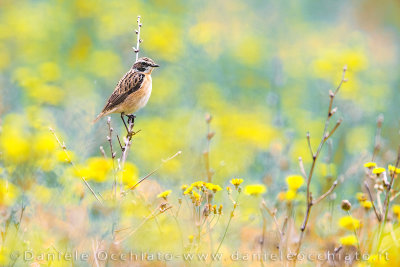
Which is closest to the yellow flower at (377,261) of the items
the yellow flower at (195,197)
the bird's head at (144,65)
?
the yellow flower at (195,197)

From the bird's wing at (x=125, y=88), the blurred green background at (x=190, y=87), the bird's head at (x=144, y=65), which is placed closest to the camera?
the bird's wing at (x=125, y=88)

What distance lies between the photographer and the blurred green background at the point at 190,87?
5.02 meters

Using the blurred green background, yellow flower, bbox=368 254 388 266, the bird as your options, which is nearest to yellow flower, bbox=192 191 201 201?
yellow flower, bbox=368 254 388 266

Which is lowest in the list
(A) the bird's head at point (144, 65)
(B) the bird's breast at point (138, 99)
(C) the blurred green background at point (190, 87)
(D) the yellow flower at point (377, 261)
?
(D) the yellow flower at point (377, 261)

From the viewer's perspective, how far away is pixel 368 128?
660cm

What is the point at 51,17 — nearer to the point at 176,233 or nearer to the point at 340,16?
the point at 176,233

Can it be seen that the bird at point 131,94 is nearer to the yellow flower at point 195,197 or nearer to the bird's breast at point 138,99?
the bird's breast at point 138,99

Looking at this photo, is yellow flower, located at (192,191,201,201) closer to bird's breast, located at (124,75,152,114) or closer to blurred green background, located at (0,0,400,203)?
bird's breast, located at (124,75,152,114)

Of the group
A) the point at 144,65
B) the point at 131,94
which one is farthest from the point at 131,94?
the point at 144,65

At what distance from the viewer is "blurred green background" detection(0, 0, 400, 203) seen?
5.02m

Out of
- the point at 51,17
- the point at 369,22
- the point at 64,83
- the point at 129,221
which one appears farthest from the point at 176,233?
the point at 369,22

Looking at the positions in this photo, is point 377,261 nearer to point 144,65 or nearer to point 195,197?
point 195,197

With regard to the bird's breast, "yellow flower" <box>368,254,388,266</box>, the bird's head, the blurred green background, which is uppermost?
the blurred green background

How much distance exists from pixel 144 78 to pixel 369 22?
33.3 ft
